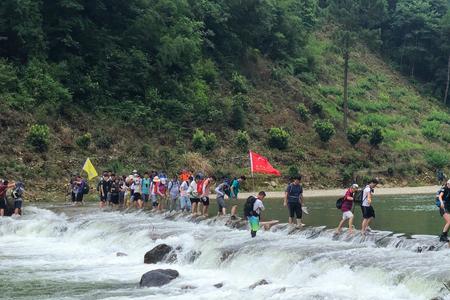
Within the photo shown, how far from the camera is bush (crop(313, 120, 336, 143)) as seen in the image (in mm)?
50906

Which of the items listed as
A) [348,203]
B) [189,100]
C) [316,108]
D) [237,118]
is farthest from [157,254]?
[316,108]

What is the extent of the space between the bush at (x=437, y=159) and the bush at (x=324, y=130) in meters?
9.17

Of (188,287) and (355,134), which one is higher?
(355,134)

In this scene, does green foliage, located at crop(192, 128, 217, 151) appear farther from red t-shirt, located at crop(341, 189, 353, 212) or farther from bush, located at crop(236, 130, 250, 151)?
red t-shirt, located at crop(341, 189, 353, 212)

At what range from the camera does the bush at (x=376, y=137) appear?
173 ft

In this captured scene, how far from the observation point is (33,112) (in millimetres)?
40156

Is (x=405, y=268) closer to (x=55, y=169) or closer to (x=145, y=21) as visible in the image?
(x=55, y=169)

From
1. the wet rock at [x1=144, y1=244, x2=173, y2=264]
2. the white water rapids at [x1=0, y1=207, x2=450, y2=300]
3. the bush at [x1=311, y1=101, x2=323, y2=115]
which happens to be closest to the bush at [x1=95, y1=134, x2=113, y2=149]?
the white water rapids at [x1=0, y1=207, x2=450, y2=300]

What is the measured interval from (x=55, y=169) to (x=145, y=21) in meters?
15.5

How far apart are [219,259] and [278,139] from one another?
3142cm

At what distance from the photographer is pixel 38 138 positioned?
1485 inches

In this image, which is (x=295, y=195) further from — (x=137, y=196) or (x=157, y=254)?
(x=137, y=196)

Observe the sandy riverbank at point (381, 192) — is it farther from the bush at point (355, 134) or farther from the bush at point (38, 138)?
the bush at point (38, 138)

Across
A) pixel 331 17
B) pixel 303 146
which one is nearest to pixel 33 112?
pixel 303 146
